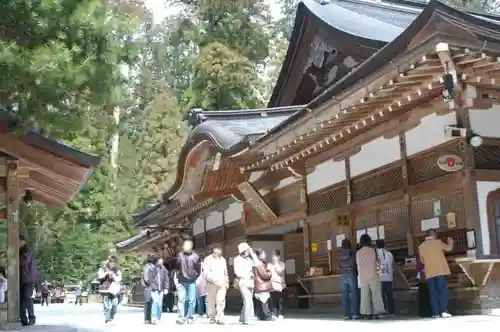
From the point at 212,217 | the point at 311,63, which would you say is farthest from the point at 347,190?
the point at 212,217

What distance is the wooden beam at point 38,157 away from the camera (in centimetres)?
1077

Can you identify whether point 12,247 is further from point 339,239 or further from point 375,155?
point 375,155

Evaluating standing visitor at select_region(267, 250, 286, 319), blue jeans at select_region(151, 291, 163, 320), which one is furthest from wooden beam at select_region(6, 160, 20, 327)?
standing visitor at select_region(267, 250, 286, 319)

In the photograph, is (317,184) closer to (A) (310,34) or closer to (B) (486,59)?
(A) (310,34)

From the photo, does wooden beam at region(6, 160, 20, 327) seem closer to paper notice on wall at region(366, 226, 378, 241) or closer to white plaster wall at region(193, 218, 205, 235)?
paper notice on wall at region(366, 226, 378, 241)

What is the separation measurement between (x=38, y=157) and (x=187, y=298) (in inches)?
209

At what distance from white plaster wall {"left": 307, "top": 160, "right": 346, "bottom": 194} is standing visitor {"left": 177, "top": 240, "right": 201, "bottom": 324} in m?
3.11

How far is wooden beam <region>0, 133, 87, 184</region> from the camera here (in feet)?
35.3

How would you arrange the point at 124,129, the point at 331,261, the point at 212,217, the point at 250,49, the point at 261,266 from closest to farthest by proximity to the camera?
1. the point at 261,266
2. the point at 331,261
3. the point at 212,217
4. the point at 250,49
5. the point at 124,129

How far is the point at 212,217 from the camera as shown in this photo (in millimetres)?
22281

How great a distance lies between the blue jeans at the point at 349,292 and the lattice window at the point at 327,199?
6.64 feet

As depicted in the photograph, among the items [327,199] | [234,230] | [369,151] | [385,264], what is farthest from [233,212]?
[385,264]

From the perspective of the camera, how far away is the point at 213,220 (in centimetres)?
2219

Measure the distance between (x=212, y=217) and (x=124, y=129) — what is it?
2984 centimetres
